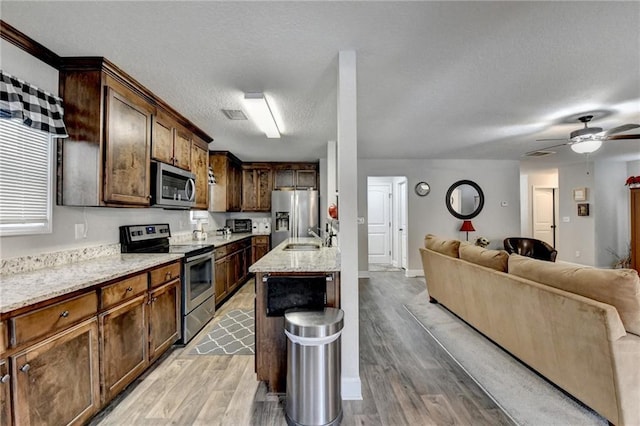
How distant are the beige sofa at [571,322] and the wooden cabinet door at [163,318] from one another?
2.88m

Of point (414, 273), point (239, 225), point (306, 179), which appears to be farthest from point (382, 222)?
point (239, 225)

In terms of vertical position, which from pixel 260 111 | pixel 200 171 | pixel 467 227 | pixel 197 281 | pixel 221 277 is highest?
pixel 260 111

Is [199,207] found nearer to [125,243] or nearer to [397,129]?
[125,243]

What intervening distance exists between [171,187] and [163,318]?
1345 millimetres

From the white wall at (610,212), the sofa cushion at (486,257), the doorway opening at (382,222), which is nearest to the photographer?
the sofa cushion at (486,257)

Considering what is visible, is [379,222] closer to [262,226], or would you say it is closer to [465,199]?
[465,199]

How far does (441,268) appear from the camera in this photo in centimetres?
362

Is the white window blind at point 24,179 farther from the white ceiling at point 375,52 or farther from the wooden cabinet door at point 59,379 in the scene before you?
the wooden cabinet door at point 59,379

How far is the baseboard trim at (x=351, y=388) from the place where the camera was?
2.01 meters

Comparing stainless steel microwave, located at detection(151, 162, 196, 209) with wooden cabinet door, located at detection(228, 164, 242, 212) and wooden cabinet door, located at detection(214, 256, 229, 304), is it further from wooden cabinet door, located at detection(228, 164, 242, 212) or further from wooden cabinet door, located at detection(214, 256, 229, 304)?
wooden cabinet door, located at detection(228, 164, 242, 212)

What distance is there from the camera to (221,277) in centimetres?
391

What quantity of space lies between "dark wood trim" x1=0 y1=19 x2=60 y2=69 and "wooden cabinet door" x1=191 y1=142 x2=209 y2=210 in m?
1.67

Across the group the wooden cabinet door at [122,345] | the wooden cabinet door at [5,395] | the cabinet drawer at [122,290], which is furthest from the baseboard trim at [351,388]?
the wooden cabinet door at [5,395]

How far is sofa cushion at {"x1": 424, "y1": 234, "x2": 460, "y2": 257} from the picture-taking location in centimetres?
345
